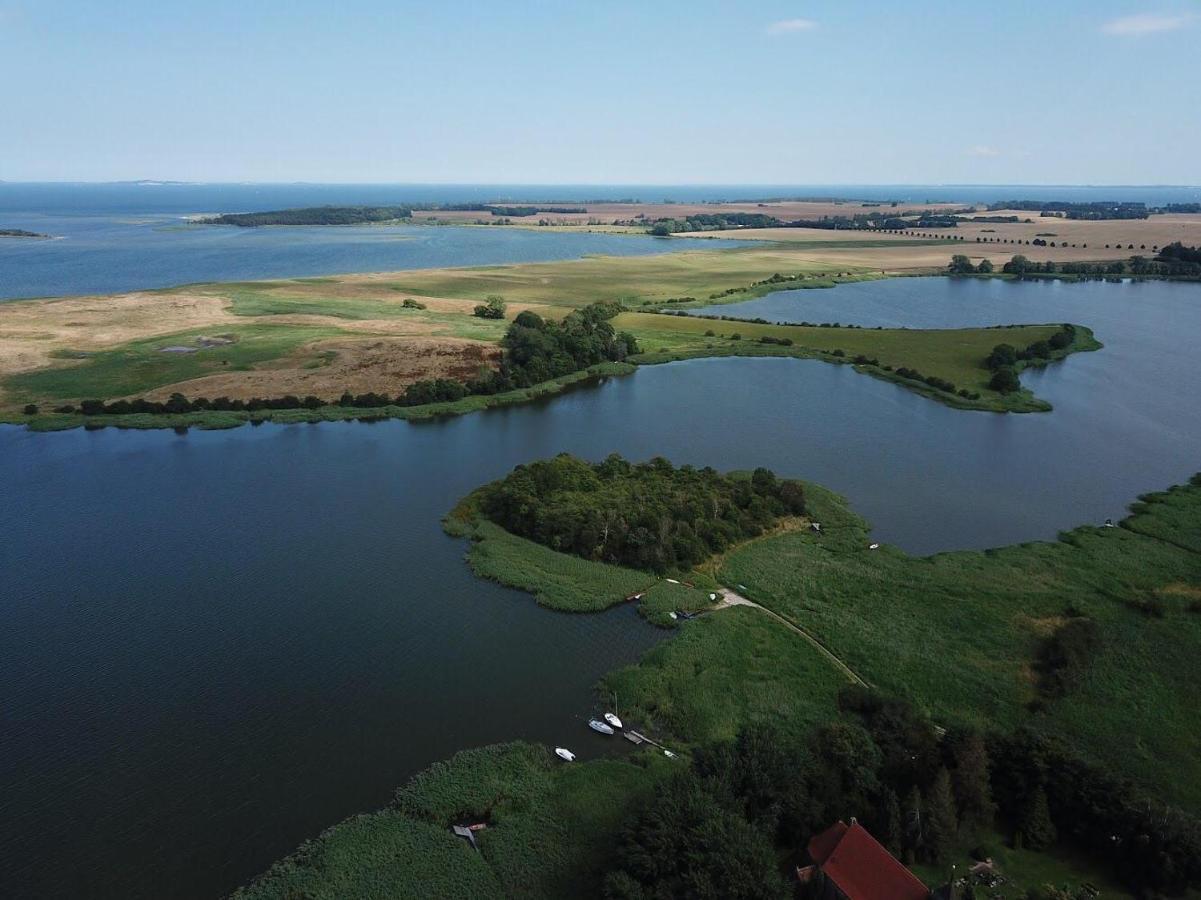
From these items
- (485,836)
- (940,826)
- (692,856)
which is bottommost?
(485,836)

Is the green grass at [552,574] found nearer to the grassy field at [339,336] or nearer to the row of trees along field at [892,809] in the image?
the row of trees along field at [892,809]

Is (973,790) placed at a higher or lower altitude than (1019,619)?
higher

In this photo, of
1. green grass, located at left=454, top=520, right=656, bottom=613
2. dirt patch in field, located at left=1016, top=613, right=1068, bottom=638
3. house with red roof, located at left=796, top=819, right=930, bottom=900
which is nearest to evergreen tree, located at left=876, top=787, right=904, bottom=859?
house with red roof, located at left=796, top=819, right=930, bottom=900

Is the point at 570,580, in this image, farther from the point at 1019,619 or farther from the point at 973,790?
the point at 1019,619

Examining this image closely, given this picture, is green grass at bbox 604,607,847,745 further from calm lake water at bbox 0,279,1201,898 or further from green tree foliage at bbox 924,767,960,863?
green tree foliage at bbox 924,767,960,863

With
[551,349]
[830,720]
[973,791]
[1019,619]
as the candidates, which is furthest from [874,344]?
[973,791]

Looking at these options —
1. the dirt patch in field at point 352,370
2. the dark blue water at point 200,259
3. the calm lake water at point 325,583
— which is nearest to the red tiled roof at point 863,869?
the calm lake water at point 325,583
